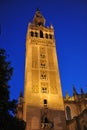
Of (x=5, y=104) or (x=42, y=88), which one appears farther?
(x=42, y=88)

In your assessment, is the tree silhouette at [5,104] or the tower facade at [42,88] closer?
the tree silhouette at [5,104]

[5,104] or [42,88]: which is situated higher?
[42,88]

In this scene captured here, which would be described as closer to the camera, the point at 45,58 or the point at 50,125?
the point at 50,125

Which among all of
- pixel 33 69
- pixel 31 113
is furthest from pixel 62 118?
pixel 33 69

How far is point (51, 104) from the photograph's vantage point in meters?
25.3

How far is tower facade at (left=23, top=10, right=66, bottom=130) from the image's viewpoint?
23.3 meters

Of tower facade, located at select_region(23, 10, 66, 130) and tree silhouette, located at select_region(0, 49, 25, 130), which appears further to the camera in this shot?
tower facade, located at select_region(23, 10, 66, 130)

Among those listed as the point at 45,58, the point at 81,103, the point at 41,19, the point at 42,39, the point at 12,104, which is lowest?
the point at 12,104

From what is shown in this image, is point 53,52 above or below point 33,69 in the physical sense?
above

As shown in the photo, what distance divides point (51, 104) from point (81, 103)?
32.8 ft

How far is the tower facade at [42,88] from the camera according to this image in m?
23.3

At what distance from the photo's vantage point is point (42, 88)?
26672 millimetres

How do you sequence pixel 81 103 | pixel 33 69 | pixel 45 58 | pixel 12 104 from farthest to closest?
pixel 81 103 → pixel 45 58 → pixel 33 69 → pixel 12 104

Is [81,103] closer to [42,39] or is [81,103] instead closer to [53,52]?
[53,52]
